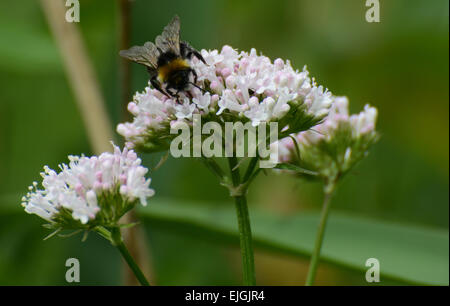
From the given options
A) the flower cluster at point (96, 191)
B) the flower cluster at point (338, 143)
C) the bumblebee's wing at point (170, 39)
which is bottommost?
the flower cluster at point (96, 191)

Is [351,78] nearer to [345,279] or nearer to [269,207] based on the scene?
[269,207]

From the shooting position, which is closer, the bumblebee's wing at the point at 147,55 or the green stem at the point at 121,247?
the green stem at the point at 121,247

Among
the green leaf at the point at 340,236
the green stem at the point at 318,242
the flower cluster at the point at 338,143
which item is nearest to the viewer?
the green stem at the point at 318,242

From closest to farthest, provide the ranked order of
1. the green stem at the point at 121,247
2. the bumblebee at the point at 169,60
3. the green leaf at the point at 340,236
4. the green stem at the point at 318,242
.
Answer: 1. the green stem at the point at 121,247
2. the bumblebee at the point at 169,60
3. the green stem at the point at 318,242
4. the green leaf at the point at 340,236

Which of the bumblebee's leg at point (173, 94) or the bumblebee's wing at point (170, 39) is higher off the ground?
the bumblebee's wing at point (170, 39)

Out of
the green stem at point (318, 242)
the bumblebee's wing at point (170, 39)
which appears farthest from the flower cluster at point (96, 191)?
the green stem at point (318, 242)

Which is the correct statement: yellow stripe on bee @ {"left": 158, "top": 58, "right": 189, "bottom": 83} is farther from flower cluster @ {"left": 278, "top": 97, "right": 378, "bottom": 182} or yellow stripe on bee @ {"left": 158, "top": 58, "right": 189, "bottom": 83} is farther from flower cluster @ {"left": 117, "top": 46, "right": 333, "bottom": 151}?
flower cluster @ {"left": 278, "top": 97, "right": 378, "bottom": 182}

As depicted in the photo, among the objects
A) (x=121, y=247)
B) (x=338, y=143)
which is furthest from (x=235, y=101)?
(x=338, y=143)

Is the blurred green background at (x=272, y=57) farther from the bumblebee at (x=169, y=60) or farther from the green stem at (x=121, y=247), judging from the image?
the green stem at (x=121, y=247)

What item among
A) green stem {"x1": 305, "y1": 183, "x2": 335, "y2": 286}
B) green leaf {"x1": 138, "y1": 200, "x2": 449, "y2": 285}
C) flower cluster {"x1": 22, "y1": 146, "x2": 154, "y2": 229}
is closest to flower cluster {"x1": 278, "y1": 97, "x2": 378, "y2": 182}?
green stem {"x1": 305, "y1": 183, "x2": 335, "y2": 286}
